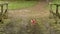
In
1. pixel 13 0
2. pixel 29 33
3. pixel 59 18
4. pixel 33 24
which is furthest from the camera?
pixel 13 0

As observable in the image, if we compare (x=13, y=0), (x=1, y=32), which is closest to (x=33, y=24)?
(x=1, y=32)

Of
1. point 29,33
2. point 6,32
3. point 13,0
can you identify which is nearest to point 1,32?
point 6,32

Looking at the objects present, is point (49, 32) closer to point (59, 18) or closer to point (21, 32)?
point (21, 32)

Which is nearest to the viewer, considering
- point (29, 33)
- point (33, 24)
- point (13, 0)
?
point (29, 33)

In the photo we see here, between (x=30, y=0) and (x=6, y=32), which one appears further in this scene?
(x=30, y=0)

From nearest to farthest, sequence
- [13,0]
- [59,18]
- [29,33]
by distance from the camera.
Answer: [29,33], [59,18], [13,0]

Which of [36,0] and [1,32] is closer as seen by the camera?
[1,32]

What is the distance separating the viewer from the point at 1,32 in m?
8.16

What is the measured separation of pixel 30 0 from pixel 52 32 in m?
16.4

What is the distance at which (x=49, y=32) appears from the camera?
810 cm

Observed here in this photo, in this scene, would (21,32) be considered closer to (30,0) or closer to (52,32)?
(52,32)

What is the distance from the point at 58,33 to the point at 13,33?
1900 millimetres

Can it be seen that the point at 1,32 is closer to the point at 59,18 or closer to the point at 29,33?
the point at 29,33

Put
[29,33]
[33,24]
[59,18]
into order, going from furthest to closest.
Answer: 1. [59,18]
2. [33,24]
3. [29,33]
